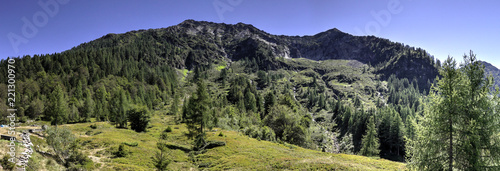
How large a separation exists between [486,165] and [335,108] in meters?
162

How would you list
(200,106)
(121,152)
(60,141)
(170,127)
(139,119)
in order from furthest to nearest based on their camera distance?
(170,127) → (139,119) → (200,106) → (121,152) → (60,141)

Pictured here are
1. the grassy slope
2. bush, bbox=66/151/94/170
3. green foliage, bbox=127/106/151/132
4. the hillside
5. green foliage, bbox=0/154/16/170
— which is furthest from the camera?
green foliage, bbox=127/106/151/132

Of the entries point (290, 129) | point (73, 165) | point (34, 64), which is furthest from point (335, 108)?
point (34, 64)

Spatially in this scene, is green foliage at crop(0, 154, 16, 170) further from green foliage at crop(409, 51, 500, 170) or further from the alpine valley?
green foliage at crop(409, 51, 500, 170)

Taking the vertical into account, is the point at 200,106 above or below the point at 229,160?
above

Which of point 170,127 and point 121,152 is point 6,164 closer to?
point 121,152

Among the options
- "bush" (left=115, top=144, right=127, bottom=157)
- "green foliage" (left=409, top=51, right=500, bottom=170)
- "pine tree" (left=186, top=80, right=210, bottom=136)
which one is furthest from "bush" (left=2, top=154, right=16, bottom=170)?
"green foliage" (left=409, top=51, right=500, bottom=170)

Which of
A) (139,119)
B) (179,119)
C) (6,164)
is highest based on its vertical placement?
(6,164)

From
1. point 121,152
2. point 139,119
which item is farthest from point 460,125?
point 139,119

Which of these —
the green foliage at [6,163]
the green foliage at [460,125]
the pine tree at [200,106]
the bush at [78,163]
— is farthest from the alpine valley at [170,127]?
the green foliage at [6,163]

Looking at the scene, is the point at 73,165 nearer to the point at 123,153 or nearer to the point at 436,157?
the point at 123,153

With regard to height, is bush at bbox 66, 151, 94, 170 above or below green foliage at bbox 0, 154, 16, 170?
below

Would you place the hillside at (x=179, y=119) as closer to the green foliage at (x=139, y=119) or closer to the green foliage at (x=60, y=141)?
the green foliage at (x=139, y=119)

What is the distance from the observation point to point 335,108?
550ft
